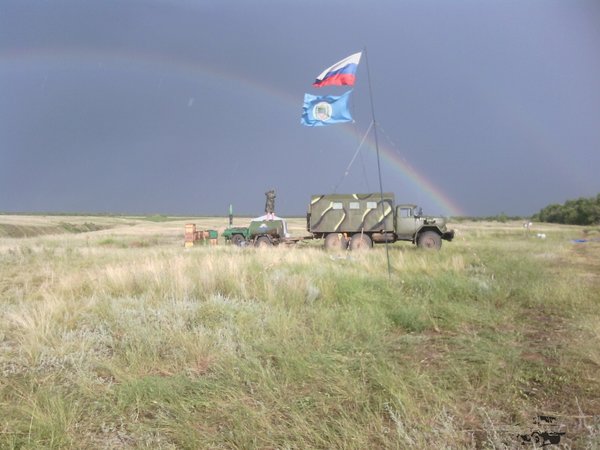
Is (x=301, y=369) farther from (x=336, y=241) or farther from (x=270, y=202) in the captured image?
(x=270, y=202)

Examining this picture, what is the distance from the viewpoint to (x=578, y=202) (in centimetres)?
8412

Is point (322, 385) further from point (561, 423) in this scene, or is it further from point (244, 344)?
point (561, 423)

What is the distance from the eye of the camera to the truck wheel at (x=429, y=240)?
730 inches

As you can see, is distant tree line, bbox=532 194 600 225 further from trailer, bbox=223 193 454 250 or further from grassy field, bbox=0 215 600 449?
→ grassy field, bbox=0 215 600 449

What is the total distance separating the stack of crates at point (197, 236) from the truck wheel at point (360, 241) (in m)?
9.82

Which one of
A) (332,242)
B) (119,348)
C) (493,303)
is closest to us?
(119,348)

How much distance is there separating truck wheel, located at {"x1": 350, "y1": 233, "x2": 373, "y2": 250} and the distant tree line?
6729 cm

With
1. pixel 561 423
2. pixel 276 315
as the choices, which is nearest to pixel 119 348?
pixel 276 315

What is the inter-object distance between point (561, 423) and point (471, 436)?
2.31ft

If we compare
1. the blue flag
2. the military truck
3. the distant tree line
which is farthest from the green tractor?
the distant tree line

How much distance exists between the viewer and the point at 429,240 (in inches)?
737

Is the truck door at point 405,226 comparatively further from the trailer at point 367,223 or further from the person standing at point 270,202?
the person standing at point 270,202

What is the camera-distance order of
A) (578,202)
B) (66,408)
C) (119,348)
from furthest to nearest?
(578,202)
(119,348)
(66,408)

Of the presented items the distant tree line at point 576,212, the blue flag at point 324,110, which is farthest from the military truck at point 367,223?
the distant tree line at point 576,212
